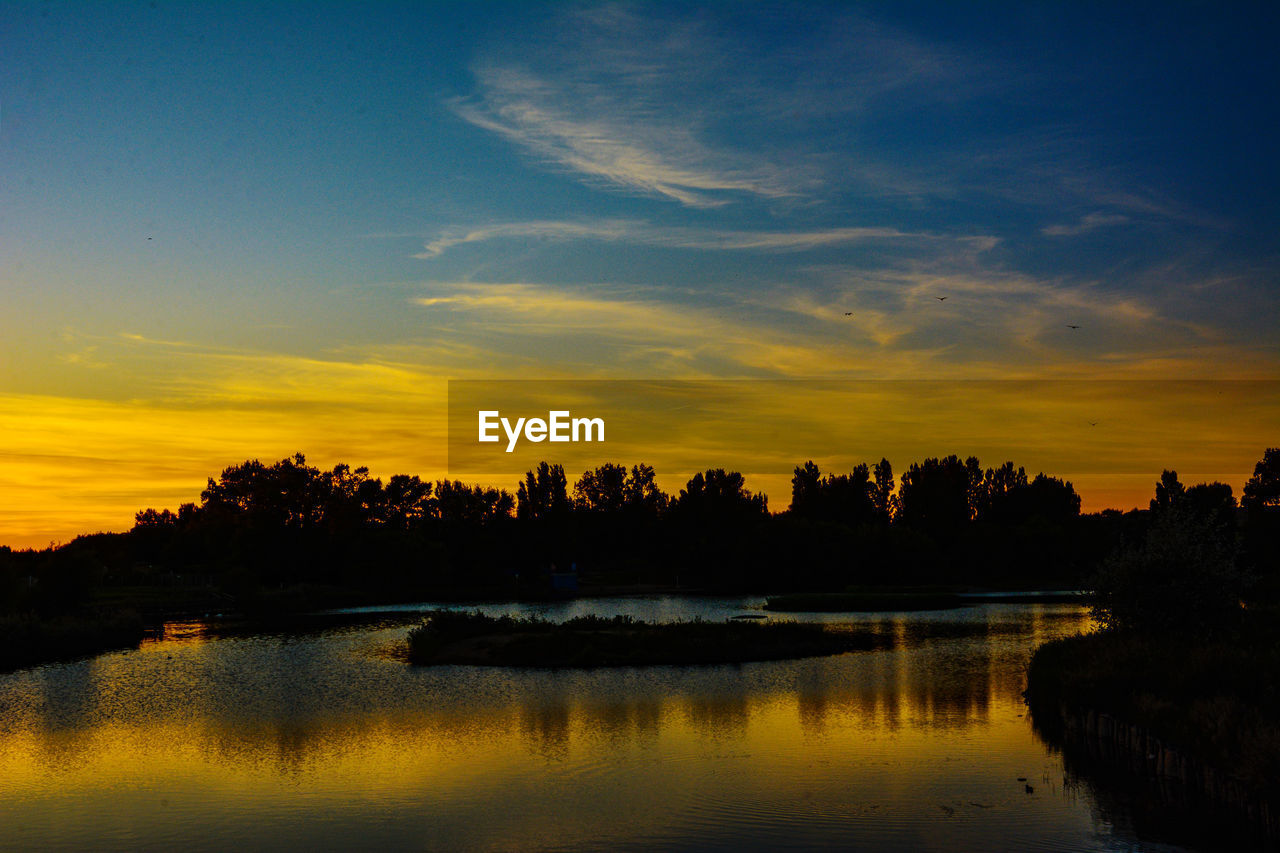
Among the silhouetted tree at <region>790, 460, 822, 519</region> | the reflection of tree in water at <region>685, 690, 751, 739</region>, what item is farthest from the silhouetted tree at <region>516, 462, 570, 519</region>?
the reflection of tree in water at <region>685, 690, 751, 739</region>

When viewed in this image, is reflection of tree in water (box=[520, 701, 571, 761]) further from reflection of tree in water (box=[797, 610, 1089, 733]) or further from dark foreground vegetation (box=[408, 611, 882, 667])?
dark foreground vegetation (box=[408, 611, 882, 667])

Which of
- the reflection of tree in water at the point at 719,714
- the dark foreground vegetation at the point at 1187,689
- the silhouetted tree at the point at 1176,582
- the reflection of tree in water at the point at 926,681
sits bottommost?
the reflection of tree in water at the point at 926,681

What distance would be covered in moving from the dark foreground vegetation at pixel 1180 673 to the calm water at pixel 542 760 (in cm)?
224

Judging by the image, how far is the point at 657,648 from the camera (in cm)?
5856

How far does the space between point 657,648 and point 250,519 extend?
130364mm

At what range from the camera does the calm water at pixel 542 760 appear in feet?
79.3

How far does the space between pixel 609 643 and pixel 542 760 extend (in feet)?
91.0

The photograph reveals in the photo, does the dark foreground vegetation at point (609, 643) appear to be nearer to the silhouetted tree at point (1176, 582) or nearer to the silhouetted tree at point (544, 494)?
the silhouetted tree at point (1176, 582)

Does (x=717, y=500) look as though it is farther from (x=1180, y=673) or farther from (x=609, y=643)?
(x=1180, y=673)

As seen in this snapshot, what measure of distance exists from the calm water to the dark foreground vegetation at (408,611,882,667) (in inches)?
124

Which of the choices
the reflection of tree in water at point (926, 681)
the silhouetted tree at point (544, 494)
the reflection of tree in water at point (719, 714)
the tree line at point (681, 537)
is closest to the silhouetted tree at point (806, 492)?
the tree line at point (681, 537)

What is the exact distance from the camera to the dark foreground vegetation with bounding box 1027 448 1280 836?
23969 millimetres

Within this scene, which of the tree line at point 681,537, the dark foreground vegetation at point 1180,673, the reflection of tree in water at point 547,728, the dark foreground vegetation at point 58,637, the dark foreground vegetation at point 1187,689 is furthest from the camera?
the tree line at point 681,537

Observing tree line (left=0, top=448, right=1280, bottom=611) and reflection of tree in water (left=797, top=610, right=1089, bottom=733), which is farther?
tree line (left=0, top=448, right=1280, bottom=611)
